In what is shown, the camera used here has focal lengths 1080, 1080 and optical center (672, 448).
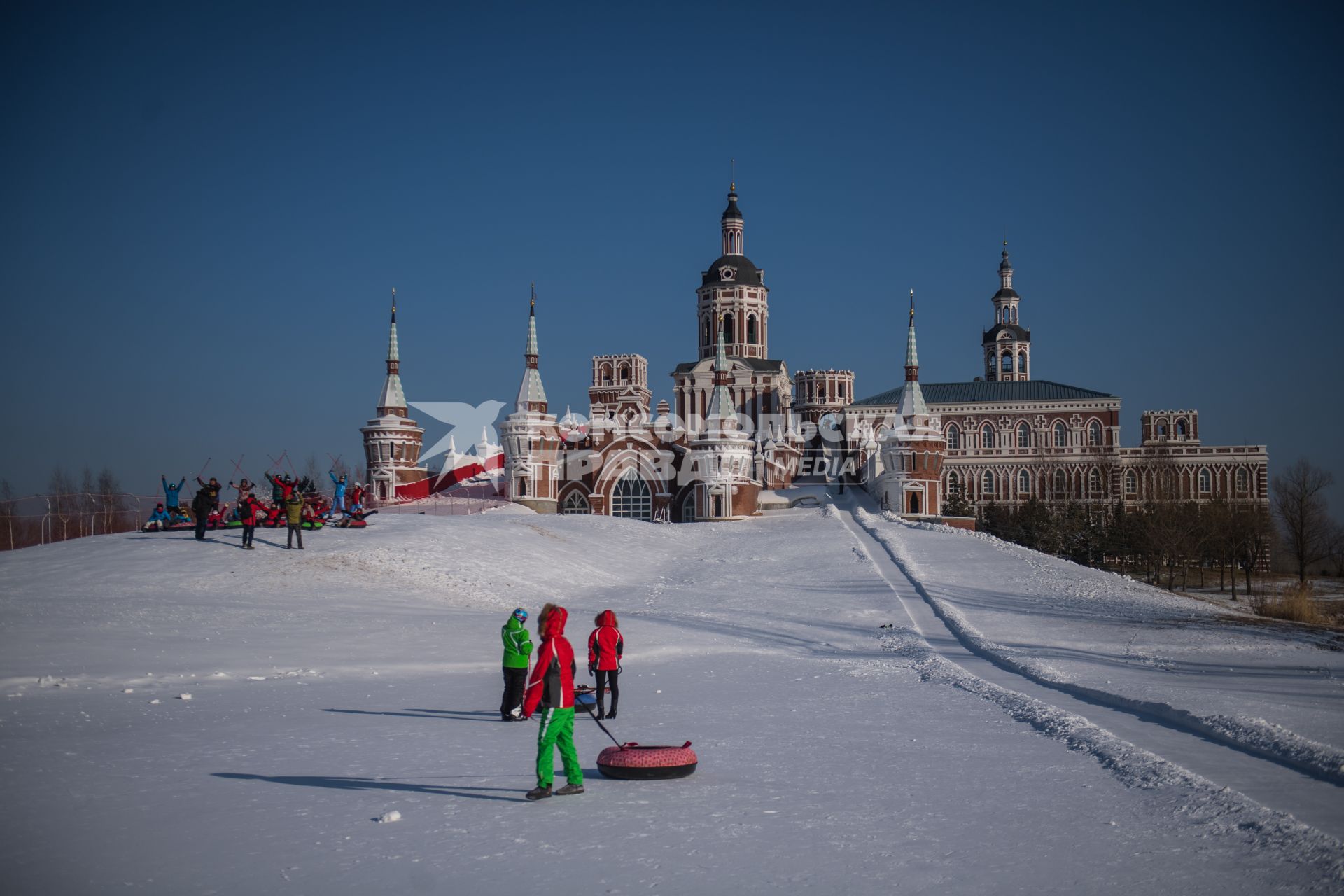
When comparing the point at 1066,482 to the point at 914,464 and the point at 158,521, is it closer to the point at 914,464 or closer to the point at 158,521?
the point at 914,464

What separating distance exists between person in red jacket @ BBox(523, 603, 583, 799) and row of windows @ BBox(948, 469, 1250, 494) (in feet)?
270

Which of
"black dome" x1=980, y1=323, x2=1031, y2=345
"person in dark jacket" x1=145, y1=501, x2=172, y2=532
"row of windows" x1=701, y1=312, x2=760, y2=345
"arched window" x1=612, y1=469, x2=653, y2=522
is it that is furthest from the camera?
"black dome" x1=980, y1=323, x2=1031, y2=345

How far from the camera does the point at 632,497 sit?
54.9 m

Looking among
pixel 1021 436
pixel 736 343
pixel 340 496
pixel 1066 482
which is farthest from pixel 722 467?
pixel 1066 482

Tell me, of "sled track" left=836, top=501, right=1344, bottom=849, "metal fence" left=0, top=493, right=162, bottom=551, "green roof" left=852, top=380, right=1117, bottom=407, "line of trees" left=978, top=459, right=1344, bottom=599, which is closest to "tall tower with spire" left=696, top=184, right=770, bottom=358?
"green roof" left=852, top=380, right=1117, bottom=407

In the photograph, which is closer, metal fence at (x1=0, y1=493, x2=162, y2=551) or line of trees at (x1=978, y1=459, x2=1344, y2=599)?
metal fence at (x1=0, y1=493, x2=162, y2=551)

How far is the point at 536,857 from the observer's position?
728cm

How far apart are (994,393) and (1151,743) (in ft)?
278

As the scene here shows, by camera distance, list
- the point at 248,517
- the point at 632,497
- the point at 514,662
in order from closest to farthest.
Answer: the point at 514,662 → the point at 248,517 → the point at 632,497

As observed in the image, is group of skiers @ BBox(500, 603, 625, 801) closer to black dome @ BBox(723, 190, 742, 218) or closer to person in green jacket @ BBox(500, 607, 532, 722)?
person in green jacket @ BBox(500, 607, 532, 722)

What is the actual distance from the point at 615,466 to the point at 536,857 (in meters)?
47.3

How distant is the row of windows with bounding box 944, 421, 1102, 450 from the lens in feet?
296

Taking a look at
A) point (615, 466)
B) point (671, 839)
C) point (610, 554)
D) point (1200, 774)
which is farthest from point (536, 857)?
point (615, 466)

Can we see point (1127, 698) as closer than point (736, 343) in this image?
Yes
